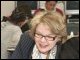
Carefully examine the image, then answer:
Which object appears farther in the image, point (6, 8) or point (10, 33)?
point (6, 8)

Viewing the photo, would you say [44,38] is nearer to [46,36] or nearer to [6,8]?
[46,36]

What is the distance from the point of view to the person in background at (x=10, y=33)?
2.92 meters

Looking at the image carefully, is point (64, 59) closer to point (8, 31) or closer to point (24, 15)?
point (8, 31)

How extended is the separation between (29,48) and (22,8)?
5.73 feet

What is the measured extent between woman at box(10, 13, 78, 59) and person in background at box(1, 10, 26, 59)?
134 cm

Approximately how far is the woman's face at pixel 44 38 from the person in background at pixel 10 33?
1.40 m

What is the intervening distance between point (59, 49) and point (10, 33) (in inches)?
64.9

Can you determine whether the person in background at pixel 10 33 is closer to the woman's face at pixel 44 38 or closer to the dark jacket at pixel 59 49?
the dark jacket at pixel 59 49

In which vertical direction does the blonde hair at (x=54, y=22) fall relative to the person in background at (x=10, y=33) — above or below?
above

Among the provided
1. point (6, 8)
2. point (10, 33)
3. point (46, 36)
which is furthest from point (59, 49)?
point (6, 8)

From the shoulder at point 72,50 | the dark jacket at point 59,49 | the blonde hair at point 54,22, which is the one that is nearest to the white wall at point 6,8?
the dark jacket at point 59,49

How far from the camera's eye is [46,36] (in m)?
1.46

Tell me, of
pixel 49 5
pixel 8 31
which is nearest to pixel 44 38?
pixel 8 31

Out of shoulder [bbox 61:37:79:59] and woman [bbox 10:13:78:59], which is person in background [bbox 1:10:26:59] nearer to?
woman [bbox 10:13:78:59]
